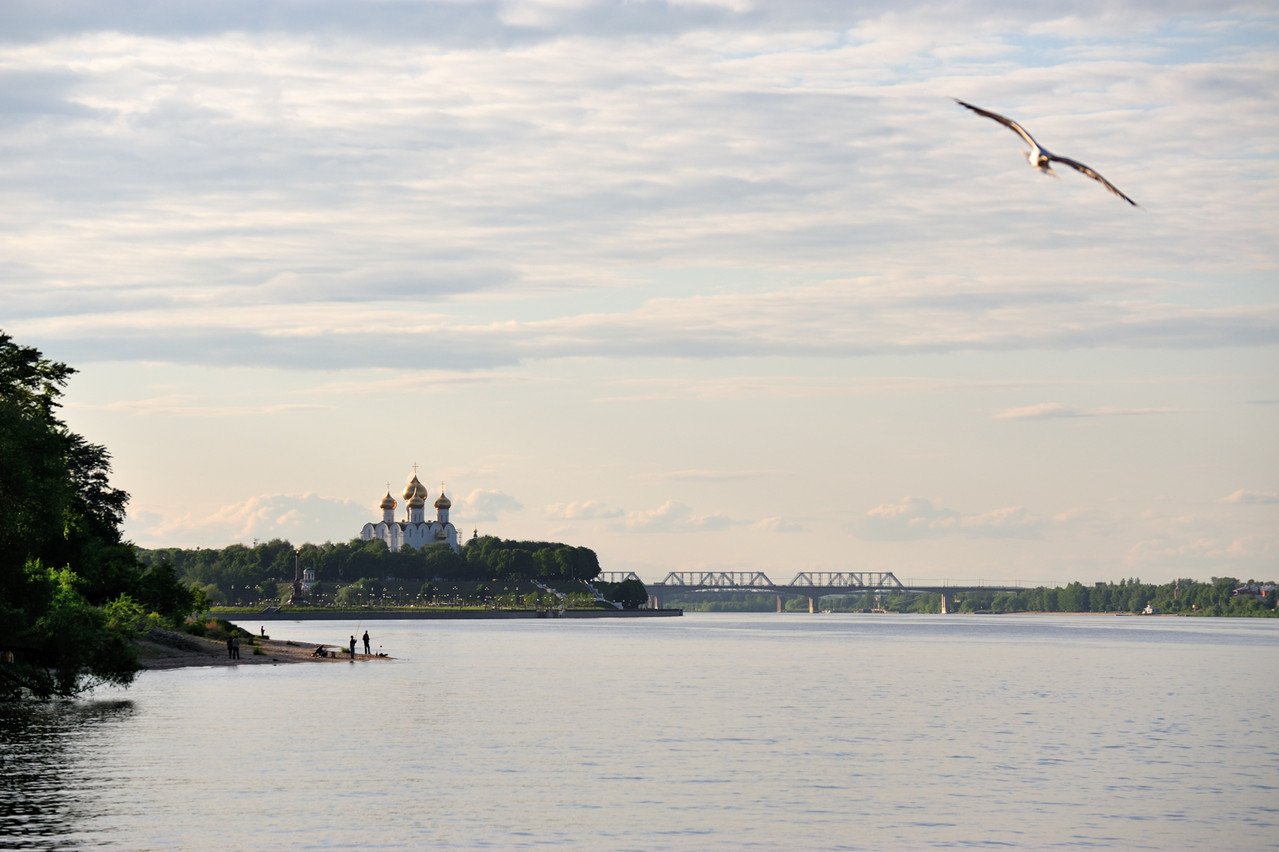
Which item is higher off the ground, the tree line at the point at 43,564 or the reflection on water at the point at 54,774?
the tree line at the point at 43,564

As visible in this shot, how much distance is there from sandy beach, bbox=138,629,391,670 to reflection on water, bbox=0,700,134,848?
41370 mm

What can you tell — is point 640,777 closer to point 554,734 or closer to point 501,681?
point 554,734

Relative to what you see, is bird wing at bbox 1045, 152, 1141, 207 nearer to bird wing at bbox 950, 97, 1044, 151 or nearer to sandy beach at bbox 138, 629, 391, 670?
bird wing at bbox 950, 97, 1044, 151

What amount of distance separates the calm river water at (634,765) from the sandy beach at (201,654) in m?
9.90

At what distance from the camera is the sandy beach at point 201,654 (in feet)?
410

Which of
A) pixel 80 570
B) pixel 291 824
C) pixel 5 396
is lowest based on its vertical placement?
pixel 291 824

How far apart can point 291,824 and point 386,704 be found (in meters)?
43.8

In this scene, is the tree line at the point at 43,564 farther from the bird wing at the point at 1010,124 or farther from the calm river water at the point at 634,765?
the bird wing at the point at 1010,124

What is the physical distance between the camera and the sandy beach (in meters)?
125

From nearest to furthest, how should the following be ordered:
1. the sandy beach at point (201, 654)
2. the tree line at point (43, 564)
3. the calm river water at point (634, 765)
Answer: the calm river water at point (634, 765) → the tree line at point (43, 564) → the sandy beach at point (201, 654)

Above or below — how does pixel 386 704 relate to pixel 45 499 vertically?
below

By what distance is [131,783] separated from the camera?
55.2 meters

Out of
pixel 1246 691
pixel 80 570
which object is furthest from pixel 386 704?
pixel 1246 691

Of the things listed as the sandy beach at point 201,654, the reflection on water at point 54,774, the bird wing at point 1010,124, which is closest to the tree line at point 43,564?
the reflection on water at point 54,774
